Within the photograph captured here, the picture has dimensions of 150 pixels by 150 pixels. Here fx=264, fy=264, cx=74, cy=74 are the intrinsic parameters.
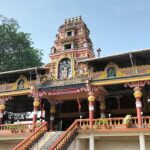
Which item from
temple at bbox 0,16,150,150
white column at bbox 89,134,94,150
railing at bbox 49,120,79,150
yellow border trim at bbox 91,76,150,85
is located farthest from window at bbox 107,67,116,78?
white column at bbox 89,134,94,150

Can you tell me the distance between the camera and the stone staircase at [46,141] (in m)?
17.6

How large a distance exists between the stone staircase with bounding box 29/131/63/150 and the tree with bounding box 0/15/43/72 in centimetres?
2097

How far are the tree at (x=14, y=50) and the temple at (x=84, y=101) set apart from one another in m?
9.99


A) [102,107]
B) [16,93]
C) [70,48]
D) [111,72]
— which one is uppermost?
[70,48]

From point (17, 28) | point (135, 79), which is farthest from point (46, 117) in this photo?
point (17, 28)

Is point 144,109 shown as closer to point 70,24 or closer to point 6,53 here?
point 70,24

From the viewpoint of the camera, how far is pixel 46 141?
61.0ft

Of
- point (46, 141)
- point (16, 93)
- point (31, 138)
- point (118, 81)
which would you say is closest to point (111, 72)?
point (118, 81)

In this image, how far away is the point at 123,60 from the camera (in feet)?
73.5

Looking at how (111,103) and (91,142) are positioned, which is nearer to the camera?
(91,142)

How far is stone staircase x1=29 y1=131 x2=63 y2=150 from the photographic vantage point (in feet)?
57.7

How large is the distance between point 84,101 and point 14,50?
61.5 feet

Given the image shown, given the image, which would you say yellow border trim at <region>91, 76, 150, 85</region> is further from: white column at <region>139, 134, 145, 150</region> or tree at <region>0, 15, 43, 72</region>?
tree at <region>0, 15, 43, 72</region>

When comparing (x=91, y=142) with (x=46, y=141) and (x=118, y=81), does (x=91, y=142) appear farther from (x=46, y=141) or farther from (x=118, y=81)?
(x=118, y=81)
